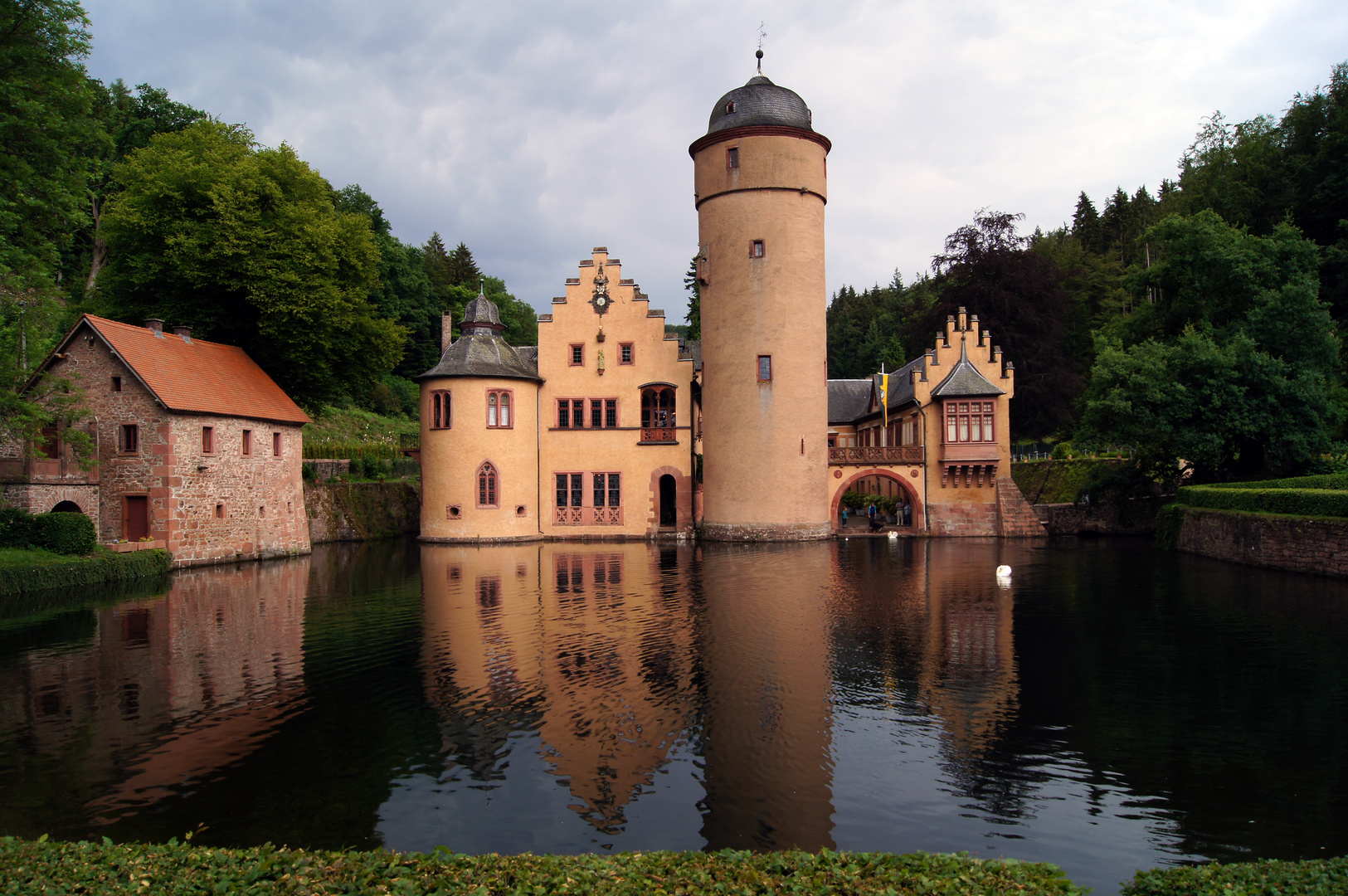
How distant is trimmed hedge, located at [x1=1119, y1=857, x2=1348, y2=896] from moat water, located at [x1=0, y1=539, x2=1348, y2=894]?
1.54 meters

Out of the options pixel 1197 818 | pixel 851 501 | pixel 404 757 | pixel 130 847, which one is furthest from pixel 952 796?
pixel 851 501

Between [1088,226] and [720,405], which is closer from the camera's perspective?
[720,405]

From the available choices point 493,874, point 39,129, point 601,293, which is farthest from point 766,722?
point 601,293

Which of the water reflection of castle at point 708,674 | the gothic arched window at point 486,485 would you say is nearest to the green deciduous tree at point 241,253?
the gothic arched window at point 486,485

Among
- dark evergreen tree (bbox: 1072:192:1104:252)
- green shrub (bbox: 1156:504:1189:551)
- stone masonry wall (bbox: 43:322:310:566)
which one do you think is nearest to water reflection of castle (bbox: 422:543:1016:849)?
stone masonry wall (bbox: 43:322:310:566)

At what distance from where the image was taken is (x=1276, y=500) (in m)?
26.0

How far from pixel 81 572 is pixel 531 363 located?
2109 centimetres

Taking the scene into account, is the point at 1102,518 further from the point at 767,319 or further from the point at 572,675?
the point at 572,675

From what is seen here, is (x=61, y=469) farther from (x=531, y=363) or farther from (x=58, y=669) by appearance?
(x=531, y=363)

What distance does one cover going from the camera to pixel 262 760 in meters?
9.40

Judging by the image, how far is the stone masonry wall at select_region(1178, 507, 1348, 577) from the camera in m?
23.2

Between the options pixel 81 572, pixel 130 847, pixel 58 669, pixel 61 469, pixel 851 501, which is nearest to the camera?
pixel 130 847

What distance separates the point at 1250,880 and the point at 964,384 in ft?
117

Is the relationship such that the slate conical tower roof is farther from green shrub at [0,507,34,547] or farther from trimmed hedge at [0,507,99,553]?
green shrub at [0,507,34,547]
